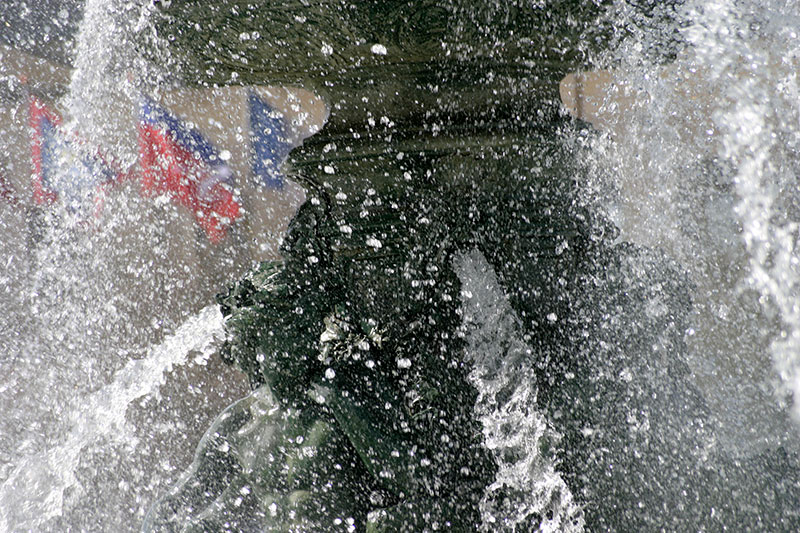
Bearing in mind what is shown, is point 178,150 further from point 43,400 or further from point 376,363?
point 376,363

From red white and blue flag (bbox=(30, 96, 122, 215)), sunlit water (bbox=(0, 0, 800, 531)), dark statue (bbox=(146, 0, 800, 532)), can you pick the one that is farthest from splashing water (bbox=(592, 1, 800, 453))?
red white and blue flag (bbox=(30, 96, 122, 215))

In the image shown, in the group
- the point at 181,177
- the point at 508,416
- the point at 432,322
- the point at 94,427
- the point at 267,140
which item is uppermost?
the point at 432,322

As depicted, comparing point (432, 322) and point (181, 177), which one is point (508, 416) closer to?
point (432, 322)

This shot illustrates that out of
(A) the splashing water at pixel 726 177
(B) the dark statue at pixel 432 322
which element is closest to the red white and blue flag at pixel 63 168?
(B) the dark statue at pixel 432 322

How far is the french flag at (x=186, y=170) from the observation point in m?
4.76

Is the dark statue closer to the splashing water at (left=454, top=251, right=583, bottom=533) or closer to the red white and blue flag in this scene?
the splashing water at (left=454, top=251, right=583, bottom=533)

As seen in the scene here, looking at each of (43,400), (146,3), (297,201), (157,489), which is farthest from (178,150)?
(146,3)

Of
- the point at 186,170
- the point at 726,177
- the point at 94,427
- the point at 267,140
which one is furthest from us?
the point at 186,170

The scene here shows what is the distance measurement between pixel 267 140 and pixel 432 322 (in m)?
3.41

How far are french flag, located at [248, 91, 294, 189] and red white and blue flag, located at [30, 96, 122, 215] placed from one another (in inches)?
45.8

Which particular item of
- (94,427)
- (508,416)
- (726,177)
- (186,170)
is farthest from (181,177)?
(508,416)

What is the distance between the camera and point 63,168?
15.4 ft

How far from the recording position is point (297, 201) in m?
4.56

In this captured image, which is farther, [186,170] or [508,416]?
[186,170]
